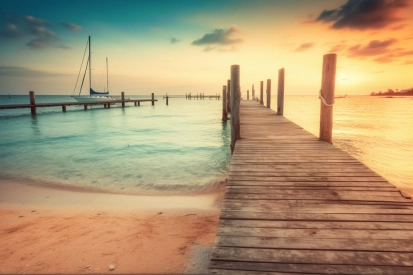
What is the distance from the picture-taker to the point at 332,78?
16.8 ft

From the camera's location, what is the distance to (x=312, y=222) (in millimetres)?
2287

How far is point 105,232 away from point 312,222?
11.3 feet

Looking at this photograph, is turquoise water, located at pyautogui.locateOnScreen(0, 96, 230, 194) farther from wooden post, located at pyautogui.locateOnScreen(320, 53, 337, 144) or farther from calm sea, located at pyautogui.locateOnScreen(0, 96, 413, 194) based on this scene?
wooden post, located at pyautogui.locateOnScreen(320, 53, 337, 144)

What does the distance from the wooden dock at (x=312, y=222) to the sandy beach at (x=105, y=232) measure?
126 cm

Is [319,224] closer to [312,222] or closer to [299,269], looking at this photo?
[312,222]

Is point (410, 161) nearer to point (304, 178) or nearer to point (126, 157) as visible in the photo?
point (304, 178)

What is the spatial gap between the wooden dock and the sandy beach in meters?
1.26

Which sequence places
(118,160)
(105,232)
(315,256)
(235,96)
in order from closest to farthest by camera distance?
(315,256) < (105,232) < (235,96) < (118,160)

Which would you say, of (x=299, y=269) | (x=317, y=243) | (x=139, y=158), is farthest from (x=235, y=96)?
(x=139, y=158)

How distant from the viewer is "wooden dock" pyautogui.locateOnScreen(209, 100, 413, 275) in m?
1.75

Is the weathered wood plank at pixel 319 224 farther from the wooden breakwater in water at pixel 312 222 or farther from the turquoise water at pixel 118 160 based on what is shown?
the turquoise water at pixel 118 160

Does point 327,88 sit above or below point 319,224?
above

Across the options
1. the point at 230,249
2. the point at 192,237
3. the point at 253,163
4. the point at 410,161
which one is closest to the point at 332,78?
the point at 253,163

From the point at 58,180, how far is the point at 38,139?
29.4 feet
